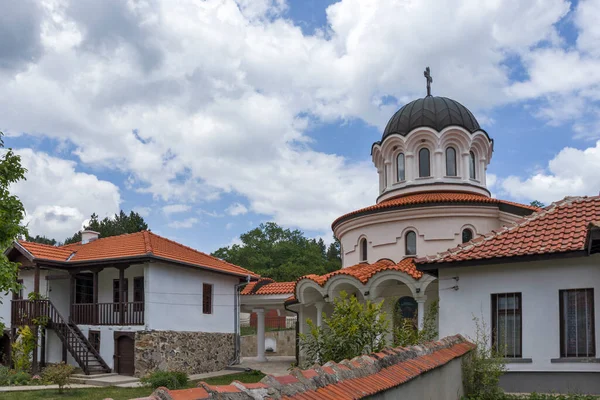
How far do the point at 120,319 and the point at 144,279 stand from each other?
5.62 feet

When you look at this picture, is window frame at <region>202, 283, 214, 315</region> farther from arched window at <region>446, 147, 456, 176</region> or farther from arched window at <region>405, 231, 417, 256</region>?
arched window at <region>446, 147, 456, 176</region>

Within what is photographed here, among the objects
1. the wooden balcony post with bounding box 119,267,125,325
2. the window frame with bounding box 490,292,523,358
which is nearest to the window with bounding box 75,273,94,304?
the wooden balcony post with bounding box 119,267,125,325

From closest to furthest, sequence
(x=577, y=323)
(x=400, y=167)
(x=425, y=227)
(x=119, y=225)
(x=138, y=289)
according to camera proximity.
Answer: (x=577, y=323) → (x=425, y=227) → (x=138, y=289) → (x=400, y=167) → (x=119, y=225)

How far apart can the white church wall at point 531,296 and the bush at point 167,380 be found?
8.98m

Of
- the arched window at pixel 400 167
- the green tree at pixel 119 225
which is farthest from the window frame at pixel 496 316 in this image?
the green tree at pixel 119 225

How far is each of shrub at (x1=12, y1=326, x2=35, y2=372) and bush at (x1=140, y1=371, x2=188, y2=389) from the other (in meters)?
5.45

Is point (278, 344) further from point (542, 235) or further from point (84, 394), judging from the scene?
point (542, 235)

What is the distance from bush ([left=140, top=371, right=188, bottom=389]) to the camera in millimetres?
18438

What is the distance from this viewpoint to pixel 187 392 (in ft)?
11.8

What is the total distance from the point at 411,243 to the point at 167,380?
978 cm

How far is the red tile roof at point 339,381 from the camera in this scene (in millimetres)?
3773

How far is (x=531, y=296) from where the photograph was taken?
41.6ft

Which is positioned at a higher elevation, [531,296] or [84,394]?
[531,296]

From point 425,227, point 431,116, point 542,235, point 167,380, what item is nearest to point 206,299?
point 167,380
